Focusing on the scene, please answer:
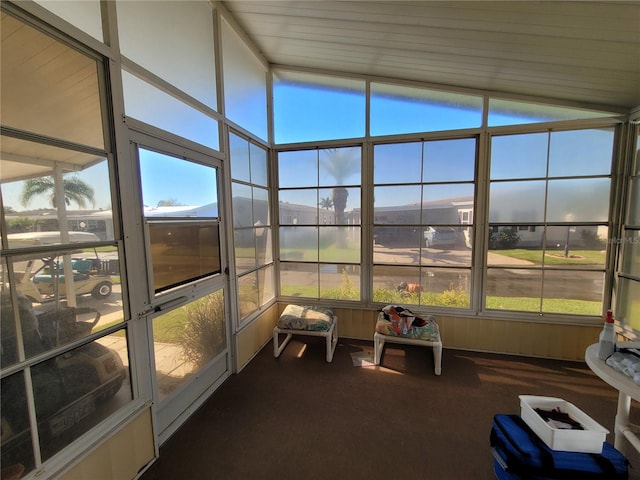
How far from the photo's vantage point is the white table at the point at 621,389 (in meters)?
1.23

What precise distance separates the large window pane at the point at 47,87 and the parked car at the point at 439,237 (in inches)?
116

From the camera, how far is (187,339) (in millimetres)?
2029

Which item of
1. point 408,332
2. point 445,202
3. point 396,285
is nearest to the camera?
point 408,332

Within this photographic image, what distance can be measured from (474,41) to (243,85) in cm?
207

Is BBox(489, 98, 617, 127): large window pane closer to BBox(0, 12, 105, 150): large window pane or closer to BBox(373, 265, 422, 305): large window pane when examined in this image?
BBox(373, 265, 422, 305): large window pane

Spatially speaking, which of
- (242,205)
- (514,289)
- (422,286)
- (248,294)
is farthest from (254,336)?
(514,289)

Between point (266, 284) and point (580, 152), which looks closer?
Result: point (580, 152)

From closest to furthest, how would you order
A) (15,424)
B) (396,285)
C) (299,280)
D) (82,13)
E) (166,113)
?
1. (15,424)
2. (82,13)
3. (166,113)
4. (396,285)
5. (299,280)

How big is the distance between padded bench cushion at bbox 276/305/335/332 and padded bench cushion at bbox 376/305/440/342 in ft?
1.84

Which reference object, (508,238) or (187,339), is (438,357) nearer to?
(508,238)

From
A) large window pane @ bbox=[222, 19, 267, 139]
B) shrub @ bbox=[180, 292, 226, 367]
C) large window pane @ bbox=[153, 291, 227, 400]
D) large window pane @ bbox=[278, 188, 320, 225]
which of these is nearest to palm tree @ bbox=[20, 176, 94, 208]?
large window pane @ bbox=[153, 291, 227, 400]

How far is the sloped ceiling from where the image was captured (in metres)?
1.59

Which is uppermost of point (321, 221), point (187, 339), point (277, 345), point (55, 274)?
point (321, 221)

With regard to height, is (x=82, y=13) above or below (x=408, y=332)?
above
